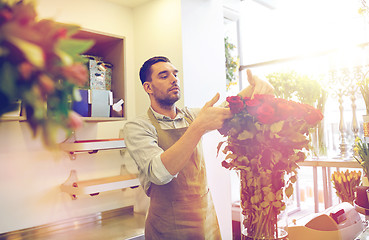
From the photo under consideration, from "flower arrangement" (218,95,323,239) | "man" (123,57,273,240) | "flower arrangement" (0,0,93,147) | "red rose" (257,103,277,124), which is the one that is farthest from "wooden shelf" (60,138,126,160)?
"flower arrangement" (0,0,93,147)

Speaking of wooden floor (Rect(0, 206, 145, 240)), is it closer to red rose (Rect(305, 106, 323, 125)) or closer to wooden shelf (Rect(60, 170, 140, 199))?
wooden shelf (Rect(60, 170, 140, 199))

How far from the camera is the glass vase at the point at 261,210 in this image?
40.8 inches

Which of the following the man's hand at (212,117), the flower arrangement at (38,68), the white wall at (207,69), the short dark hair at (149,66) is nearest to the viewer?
the flower arrangement at (38,68)

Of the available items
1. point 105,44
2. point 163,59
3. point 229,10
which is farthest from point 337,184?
point 229,10

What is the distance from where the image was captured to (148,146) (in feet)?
5.31

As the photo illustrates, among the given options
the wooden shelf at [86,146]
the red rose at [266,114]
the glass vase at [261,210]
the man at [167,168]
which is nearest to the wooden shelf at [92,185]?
the wooden shelf at [86,146]

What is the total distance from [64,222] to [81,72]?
2.35 meters

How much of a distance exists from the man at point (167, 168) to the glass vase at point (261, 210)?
0.45 metres

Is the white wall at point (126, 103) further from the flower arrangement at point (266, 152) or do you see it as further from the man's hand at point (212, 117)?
the flower arrangement at point (266, 152)

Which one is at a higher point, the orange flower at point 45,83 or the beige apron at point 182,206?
the orange flower at point 45,83

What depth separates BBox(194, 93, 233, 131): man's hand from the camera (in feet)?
4.01

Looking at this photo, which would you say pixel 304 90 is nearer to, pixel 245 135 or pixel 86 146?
pixel 86 146

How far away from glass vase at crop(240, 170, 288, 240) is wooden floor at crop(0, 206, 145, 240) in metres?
1.41

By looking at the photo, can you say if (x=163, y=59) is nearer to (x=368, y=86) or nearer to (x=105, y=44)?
(x=105, y=44)
